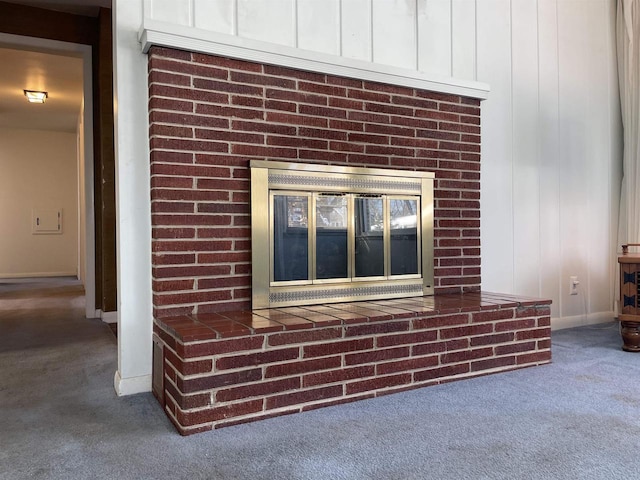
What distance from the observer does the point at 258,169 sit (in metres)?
2.09

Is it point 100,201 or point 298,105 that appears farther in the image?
point 100,201

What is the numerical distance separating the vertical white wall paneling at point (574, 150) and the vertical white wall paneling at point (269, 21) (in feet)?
6.58

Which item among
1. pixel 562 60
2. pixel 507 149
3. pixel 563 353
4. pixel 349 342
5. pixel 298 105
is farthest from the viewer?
pixel 562 60

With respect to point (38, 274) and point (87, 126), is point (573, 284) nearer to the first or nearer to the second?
point (87, 126)

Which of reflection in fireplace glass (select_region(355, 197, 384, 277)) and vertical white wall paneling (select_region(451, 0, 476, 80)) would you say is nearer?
reflection in fireplace glass (select_region(355, 197, 384, 277))

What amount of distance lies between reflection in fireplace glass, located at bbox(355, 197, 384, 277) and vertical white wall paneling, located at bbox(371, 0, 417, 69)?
79 centimetres

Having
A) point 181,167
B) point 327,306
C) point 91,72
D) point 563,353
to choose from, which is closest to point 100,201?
point 91,72

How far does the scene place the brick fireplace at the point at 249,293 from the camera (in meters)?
1.65

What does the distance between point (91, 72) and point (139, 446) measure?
11.3 ft

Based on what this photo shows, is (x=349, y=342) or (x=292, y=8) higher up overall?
(x=292, y=8)

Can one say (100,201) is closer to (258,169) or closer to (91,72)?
(91,72)

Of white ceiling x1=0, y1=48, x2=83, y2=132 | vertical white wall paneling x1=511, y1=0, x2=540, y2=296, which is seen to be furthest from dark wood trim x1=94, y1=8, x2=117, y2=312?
vertical white wall paneling x1=511, y1=0, x2=540, y2=296

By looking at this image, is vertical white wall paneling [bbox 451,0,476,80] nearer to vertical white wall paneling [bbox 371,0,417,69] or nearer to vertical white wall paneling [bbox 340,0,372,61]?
vertical white wall paneling [bbox 371,0,417,69]

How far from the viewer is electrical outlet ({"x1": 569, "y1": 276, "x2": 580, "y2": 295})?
3252 mm
